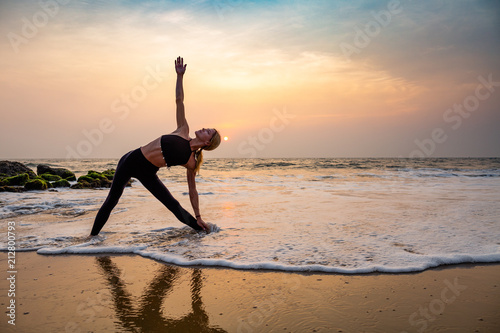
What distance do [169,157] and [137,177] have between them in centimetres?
78

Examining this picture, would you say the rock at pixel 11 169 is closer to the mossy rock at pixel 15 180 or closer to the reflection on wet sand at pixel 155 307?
the mossy rock at pixel 15 180

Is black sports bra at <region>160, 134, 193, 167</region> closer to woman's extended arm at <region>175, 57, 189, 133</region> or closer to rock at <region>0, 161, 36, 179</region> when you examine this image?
woman's extended arm at <region>175, 57, 189, 133</region>

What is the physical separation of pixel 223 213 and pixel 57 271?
4438mm

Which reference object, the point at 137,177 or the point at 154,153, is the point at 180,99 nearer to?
the point at 154,153

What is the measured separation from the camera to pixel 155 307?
306 cm

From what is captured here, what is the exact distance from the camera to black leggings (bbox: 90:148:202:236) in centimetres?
539

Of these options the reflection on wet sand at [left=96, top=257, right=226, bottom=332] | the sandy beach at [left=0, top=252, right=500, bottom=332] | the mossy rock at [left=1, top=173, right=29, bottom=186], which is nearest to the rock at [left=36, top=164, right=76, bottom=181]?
the mossy rock at [left=1, top=173, right=29, bottom=186]

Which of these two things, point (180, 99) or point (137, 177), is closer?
point (180, 99)

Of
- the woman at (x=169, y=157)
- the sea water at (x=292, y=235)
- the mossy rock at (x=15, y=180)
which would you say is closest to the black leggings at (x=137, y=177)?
the woman at (x=169, y=157)

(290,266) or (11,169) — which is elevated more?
(11,169)

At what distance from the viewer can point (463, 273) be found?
391 cm

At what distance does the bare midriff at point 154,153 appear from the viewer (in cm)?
519

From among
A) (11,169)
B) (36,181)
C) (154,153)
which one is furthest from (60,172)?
(154,153)

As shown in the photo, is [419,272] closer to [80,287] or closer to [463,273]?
[463,273]
